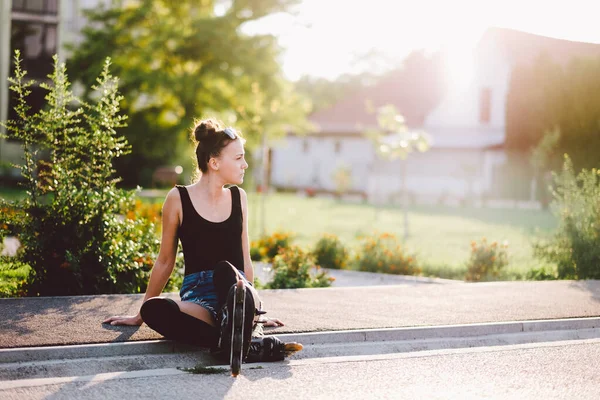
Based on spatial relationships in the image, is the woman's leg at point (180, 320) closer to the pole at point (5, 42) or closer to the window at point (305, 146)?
the pole at point (5, 42)

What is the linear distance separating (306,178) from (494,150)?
15432 millimetres

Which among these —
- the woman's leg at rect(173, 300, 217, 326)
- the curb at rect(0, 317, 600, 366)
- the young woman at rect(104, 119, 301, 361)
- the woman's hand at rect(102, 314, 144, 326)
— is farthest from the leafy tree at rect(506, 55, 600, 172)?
the woman's leg at rect(173, 300, 217, 326)

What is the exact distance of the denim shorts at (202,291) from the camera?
652cm

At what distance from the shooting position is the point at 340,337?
7.23 meters

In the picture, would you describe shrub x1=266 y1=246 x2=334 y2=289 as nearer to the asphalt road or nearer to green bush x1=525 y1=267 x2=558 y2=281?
green bush x1=525 y1=267 x2=558 y2=281

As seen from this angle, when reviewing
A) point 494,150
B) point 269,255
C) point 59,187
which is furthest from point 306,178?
point 59,187

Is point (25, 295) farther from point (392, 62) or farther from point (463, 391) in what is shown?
point (392, 62)

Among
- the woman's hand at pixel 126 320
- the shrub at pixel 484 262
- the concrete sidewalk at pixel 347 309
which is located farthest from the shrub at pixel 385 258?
the woman's hand at pixel 126 320

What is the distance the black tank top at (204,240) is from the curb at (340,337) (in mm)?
681

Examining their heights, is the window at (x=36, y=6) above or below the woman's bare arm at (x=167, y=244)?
above

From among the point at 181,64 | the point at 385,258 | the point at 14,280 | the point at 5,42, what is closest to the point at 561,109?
the point at 181,64

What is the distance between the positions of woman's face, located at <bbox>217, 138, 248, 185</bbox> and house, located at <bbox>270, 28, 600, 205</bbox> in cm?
2921

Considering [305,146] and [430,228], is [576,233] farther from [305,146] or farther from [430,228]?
[305,146]

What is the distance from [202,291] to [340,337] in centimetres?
136
